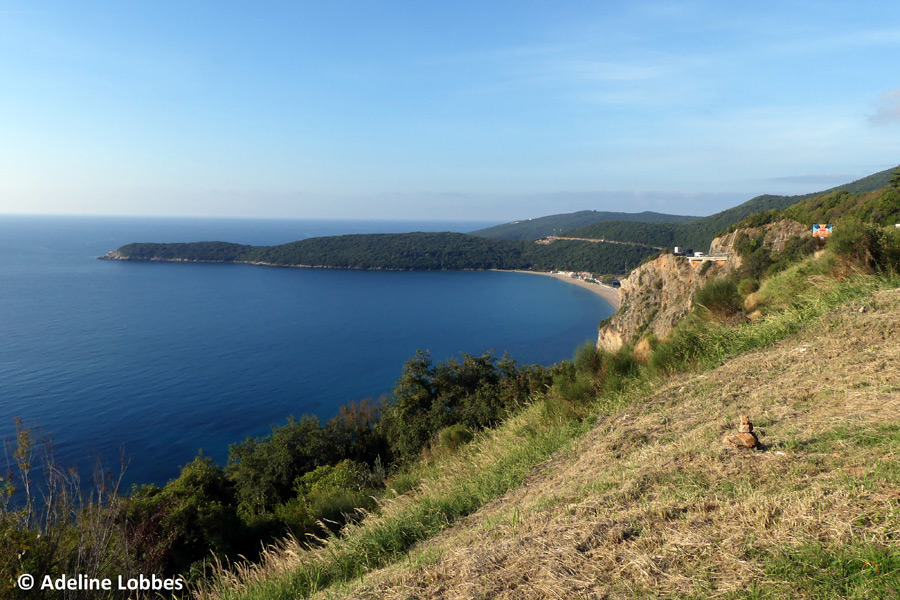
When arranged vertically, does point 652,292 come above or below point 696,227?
below

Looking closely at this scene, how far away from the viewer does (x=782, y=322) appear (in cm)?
568

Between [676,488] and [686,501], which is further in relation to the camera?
[676,488]

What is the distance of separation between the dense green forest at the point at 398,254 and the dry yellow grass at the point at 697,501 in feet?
347

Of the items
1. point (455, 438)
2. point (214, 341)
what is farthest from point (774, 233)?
point (214, 341)

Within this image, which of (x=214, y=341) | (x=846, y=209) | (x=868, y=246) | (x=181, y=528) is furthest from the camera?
(x=214, y=341)

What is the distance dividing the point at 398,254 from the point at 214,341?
72368mm

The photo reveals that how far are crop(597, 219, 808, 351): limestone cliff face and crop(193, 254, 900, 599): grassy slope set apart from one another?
76.7 ft

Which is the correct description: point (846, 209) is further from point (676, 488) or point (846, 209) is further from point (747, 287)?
point (676, 488)

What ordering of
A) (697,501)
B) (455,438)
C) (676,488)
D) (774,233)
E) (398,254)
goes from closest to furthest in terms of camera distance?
(697,501), (676,488), (455,438), (774,233), (398,254)

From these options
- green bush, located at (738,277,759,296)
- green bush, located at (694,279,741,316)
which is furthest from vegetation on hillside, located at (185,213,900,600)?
green bush, located at (738,277,759,296)

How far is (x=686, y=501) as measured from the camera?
2586mm

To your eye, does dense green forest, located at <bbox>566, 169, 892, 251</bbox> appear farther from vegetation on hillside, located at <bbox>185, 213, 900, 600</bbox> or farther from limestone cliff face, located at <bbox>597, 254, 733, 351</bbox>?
vegetation on hillside, located at <bbox>185, 213, 900, 600</bbox>

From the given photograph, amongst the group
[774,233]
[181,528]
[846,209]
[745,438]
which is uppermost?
[846,209]

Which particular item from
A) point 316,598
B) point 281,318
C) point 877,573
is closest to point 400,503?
point 316,598
